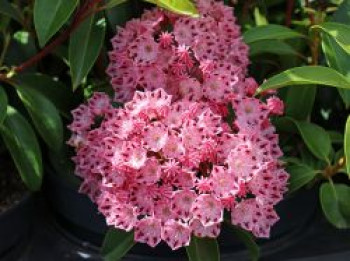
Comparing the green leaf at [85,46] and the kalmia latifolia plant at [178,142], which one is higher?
the green leaf at [85,46]

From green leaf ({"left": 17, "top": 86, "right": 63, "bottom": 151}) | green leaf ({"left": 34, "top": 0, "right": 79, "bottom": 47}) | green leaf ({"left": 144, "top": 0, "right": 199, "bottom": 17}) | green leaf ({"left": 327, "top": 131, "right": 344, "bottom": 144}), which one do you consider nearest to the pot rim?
green leaf ({"left": 17, "top": 86, "right": 63, "bottom": 151})

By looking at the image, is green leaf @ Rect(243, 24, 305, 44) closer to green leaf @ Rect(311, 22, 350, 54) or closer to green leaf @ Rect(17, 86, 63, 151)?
green leaf @ Rect(311, 22, 350, 54)

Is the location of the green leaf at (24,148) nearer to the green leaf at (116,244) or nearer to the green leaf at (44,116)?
the green leaf at (44,116)

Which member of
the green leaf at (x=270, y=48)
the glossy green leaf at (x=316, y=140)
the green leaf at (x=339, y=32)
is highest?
the green leaf at (x=339, y=32)

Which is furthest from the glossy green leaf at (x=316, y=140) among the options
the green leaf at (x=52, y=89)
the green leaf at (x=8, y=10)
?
the green leaf at (x=8, y=10)

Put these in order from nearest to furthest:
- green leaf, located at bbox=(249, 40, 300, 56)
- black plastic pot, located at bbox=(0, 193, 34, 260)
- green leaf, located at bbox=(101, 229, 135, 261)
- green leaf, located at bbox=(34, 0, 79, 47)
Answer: green leaf, located at bbox=(34, 0, 79, 47), green leaf, located at bbox=(101, 229, 135, 261), black plastic pot, located at bbox=(0, 193, 34, 260), green leaf, located at bbox=(249, 40, 300, 56)
